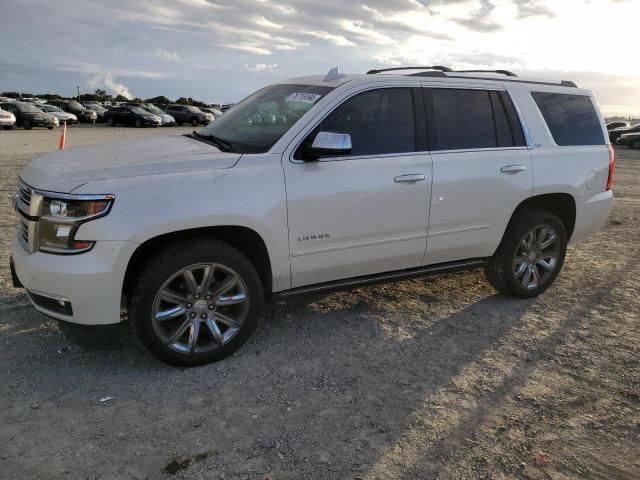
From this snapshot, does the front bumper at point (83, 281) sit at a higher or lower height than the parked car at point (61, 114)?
lower

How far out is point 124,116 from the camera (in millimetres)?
36938

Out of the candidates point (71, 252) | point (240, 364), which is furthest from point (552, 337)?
point (71, 252)

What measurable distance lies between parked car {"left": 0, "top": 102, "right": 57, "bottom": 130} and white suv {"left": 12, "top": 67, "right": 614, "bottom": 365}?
31033 mm

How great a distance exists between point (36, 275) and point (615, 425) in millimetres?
3504

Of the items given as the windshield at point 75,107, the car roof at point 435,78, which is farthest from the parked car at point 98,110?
the car roof at point 435,78

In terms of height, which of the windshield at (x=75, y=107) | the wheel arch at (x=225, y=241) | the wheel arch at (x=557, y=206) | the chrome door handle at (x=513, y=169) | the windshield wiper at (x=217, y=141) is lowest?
the wheel arch at (x=225, y=241)

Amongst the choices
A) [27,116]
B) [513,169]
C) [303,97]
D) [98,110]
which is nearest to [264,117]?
[303,97]

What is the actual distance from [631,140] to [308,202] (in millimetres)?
30905

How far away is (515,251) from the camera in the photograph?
4820mm

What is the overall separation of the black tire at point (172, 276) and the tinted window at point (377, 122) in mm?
1128

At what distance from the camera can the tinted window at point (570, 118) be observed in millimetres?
4934

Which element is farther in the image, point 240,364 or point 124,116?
point 124,116

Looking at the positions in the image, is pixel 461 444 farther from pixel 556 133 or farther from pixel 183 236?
pixel 556 133

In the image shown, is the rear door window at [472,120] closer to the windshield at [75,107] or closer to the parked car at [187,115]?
the parked car at [187,115]
